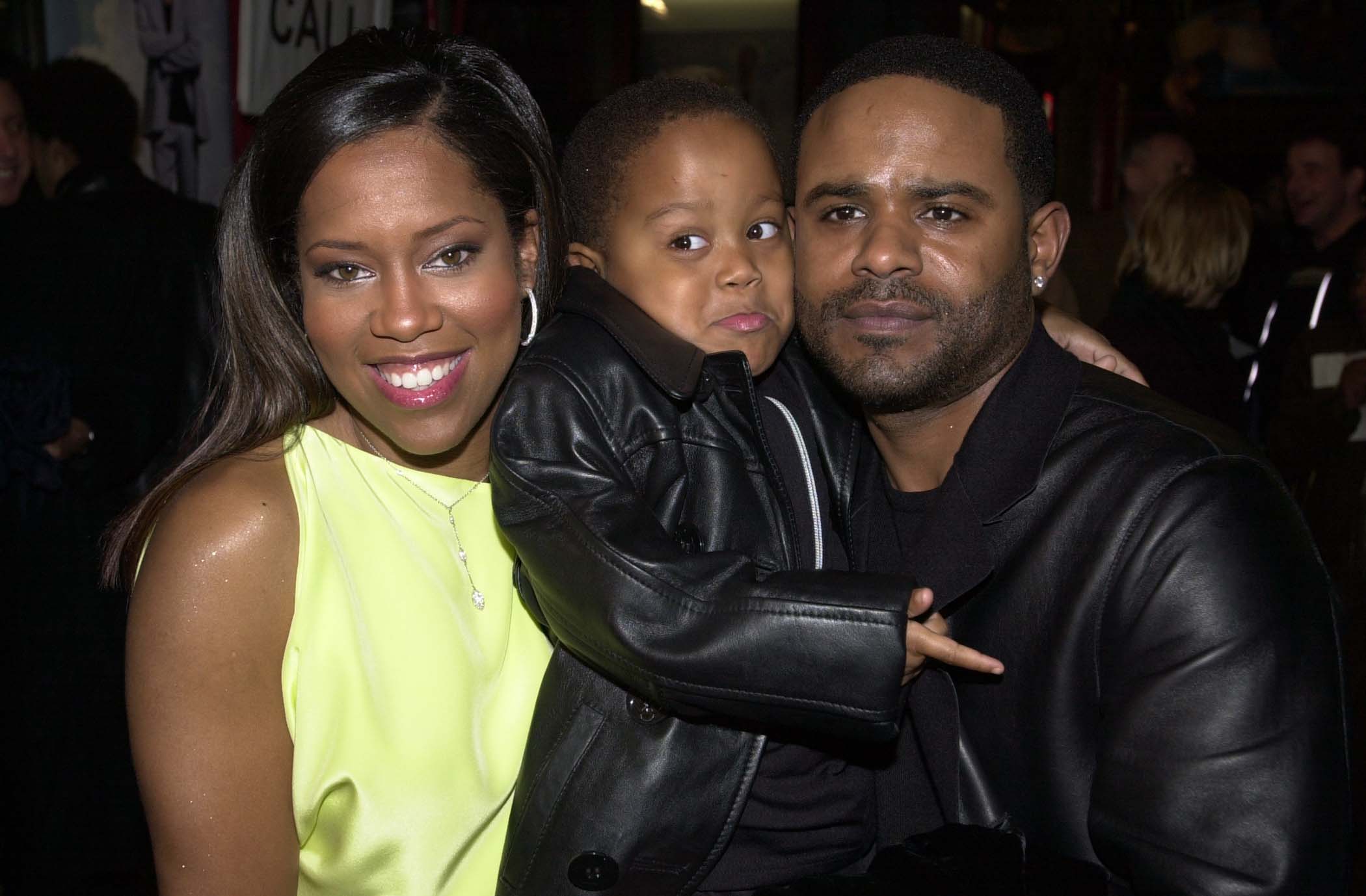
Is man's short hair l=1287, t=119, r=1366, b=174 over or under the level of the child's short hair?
over

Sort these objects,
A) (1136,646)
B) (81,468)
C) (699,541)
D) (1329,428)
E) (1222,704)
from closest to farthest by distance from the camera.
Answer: (1222,704)
(1136,646)
(699,541)
(81,468)
(1329,428)

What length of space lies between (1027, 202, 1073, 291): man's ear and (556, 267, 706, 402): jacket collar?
0.70 meters

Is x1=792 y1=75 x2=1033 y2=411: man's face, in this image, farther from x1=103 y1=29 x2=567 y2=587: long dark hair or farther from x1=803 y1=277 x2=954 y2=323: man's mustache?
x1=103 y1=29 x2=567 y2=587: long dark hair

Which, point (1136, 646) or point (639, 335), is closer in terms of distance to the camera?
point (1136, 646)

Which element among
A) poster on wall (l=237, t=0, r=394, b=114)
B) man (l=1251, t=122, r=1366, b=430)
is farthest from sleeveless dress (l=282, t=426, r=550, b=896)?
man (l=1251, t=122, r=1366, b=430)

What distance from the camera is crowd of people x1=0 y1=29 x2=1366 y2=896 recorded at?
1787 millimetres

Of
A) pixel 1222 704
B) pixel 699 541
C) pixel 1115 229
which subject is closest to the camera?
pixel 1222 704

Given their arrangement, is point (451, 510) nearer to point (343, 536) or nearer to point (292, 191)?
point (343, 536)

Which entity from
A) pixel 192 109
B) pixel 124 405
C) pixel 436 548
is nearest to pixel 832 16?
pixel 192 109

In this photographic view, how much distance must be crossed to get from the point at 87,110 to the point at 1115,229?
526 centimetres

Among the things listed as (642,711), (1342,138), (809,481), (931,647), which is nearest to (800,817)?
(642,711)

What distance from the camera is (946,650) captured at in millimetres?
1840

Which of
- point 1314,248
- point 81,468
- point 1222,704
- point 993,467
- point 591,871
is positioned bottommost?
point 591,871

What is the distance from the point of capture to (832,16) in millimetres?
7160
